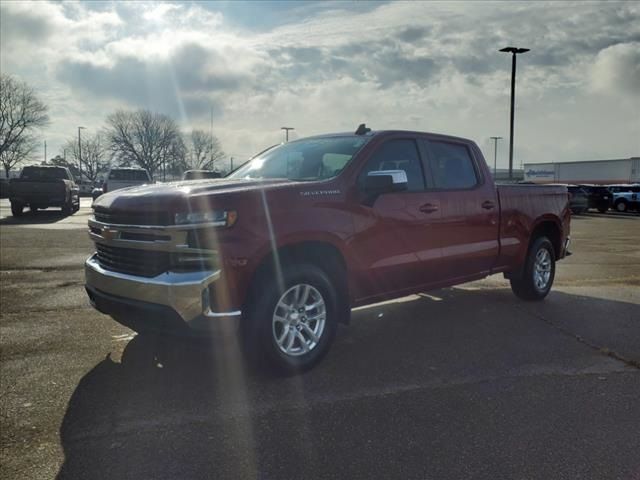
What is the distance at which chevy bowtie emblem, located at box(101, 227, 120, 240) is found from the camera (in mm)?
4221

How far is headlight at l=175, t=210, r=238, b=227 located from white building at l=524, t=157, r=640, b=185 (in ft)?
169

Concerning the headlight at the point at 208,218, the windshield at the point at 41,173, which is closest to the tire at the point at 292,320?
the headlight at the point at 208,218

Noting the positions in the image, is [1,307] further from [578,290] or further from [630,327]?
[578,290]

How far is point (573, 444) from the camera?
10.6 feet

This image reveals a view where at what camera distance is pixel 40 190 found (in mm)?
20984

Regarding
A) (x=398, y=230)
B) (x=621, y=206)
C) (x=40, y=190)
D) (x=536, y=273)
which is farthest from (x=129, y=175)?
(x=621, y=206)

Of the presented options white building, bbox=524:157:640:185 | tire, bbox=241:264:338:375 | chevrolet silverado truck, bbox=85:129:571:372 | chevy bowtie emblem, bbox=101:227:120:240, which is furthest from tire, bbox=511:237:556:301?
white building, bbox=524:157:640:185

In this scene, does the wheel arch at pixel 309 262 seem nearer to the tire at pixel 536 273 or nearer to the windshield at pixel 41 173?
the tire at pixel 536 273

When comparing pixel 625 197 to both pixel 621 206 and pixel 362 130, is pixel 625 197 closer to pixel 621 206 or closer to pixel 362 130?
pixel 621 206

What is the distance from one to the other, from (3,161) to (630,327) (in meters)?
74.3

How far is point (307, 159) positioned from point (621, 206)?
114 feet

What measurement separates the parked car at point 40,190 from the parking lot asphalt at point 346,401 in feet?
53.4

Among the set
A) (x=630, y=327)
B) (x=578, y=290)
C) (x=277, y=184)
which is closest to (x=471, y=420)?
(x=277, y=184)

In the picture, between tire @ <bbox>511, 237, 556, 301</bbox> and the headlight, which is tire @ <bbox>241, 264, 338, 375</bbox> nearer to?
the headlight
